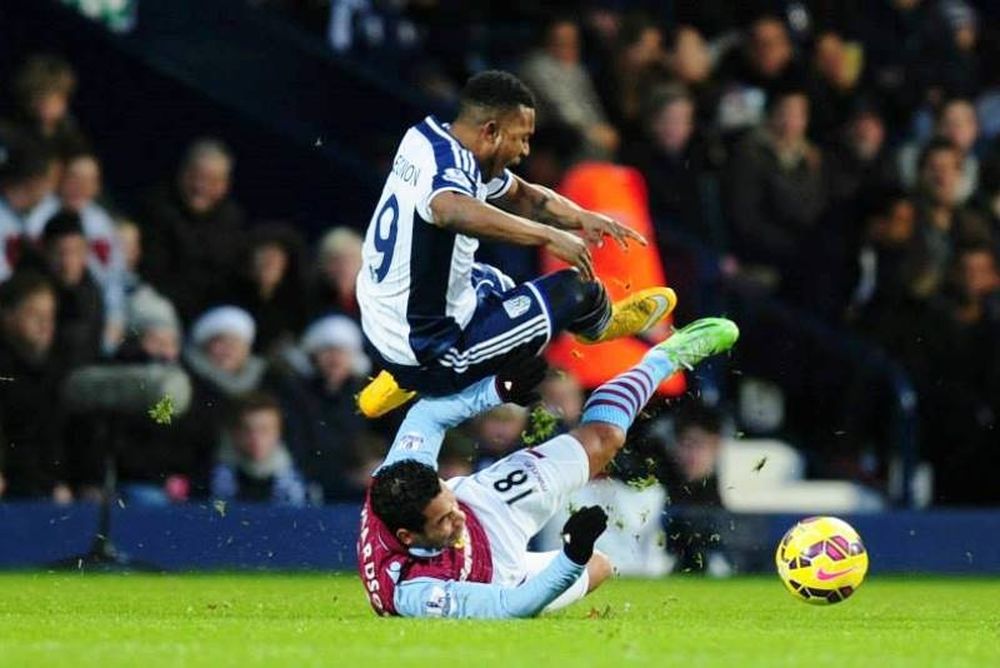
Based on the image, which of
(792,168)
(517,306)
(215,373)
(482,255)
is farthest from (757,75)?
(517,306)

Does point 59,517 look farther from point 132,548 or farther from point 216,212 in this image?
point 216,212

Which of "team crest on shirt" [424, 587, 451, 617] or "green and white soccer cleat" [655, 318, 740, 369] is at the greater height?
"green and white soccer cleat" [655, 318, 740, 369]

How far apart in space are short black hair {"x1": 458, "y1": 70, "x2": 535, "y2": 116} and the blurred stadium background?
250cm

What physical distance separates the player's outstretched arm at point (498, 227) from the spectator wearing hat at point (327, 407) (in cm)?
444

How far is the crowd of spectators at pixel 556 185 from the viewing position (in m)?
15.3

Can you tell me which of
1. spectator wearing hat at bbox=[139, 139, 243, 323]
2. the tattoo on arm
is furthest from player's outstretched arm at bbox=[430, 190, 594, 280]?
spectator wearing hat at bbox=[139, 139, 243, 323]

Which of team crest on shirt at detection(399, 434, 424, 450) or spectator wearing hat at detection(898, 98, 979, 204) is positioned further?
spectator wearing hat at detection(898, 98, 979, 204)

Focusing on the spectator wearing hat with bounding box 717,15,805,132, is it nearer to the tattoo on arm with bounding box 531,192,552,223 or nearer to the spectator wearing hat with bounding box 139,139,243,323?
the spectator wearing hat with bounding box 139,139,243,323

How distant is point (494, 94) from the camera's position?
11617 millimetres

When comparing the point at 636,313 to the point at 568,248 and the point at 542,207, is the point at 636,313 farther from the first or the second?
the point at 568,248

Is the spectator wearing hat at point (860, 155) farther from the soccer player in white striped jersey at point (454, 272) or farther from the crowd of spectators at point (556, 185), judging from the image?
the soccer player in white striped jersey at point (454, 272)

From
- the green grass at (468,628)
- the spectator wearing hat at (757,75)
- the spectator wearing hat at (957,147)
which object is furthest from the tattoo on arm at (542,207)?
the spectator wearing hat at (957,147)

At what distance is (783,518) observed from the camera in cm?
1638

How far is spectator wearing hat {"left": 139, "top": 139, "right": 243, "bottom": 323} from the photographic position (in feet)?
52.4
